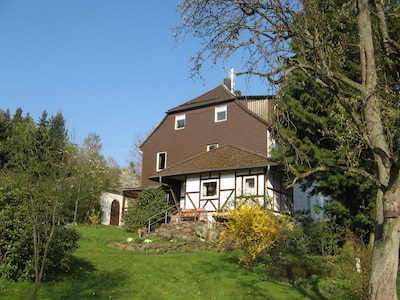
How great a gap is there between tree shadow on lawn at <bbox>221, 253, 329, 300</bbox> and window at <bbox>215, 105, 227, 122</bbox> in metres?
15.2

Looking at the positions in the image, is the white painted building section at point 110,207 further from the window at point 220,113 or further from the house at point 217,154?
the window at point 220,113

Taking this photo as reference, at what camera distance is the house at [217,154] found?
2378cm

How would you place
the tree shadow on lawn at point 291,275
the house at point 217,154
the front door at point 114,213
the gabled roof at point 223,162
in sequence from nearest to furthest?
the tree shadow on lawn at point 291,275 < the gabled roof at point 223,162 < the house at point 217,154 < the front door at point 114,213

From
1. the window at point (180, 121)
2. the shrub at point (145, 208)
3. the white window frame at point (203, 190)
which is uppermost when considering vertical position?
the window at point (180, 121)

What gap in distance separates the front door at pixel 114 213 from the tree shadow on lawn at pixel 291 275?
729 inches

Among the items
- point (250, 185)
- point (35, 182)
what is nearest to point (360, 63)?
point (35, 182)

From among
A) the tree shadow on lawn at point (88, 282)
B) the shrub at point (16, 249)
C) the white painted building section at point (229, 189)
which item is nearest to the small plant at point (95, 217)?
the white painted building section at point (229, 189)

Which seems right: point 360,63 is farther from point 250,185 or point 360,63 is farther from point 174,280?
point 250,185

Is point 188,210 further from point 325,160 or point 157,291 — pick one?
point 157,291

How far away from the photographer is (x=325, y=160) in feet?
56.1

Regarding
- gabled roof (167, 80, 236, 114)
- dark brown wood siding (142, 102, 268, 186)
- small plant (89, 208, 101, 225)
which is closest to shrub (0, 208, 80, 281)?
small plant (89, 208, 101, 225)

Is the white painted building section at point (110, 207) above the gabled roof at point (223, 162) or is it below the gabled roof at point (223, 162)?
below

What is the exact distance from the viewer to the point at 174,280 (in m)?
12.3

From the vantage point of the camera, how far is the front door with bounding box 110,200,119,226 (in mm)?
32375
